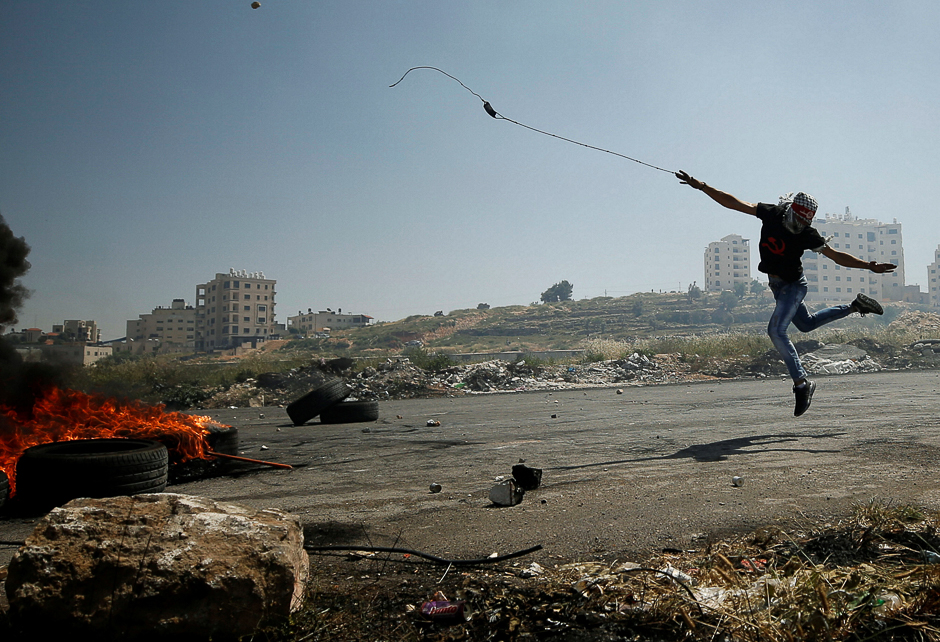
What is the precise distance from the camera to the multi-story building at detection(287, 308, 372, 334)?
5335 inches

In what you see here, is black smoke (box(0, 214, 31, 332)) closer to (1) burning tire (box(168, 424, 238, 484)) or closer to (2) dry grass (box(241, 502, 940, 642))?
(1) burning tire (box(168, 424, 238, 484))

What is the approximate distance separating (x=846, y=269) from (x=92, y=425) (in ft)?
637

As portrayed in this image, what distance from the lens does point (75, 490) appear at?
4668 mm

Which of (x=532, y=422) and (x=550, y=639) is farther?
(x=532, y=422)

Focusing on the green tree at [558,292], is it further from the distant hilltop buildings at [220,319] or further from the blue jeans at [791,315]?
the blue jeans at [791,315]

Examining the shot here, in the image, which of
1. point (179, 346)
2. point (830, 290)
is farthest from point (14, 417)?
point (830, 290)

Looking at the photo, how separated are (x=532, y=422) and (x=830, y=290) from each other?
170494 mm

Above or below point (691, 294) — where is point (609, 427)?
below

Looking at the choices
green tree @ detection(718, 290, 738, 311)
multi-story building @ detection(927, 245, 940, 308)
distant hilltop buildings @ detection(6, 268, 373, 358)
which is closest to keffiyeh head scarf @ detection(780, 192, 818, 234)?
distant hilltop buildings @ detection(6, 268, 373, 358)

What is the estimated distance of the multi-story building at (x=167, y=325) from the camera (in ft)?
385

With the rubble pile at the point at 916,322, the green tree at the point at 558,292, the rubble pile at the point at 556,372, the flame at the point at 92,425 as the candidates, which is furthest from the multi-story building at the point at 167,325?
the flame at the point at 92,425

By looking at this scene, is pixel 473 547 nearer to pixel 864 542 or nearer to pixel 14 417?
pixel 864 542

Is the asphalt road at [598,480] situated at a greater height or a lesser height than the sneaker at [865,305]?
lesser

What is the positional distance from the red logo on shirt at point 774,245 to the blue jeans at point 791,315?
0.39 metres
